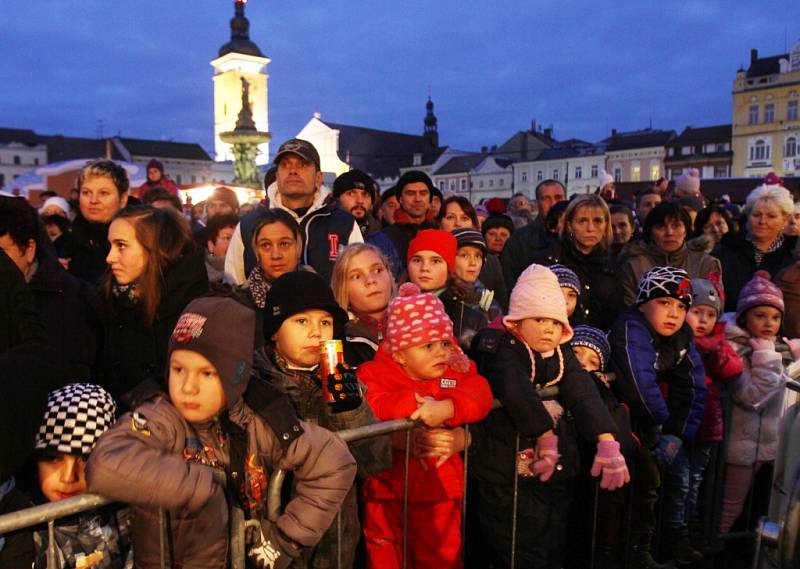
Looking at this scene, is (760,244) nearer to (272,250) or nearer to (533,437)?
(533,437)

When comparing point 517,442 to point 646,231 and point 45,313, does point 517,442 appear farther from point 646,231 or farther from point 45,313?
point 646,231

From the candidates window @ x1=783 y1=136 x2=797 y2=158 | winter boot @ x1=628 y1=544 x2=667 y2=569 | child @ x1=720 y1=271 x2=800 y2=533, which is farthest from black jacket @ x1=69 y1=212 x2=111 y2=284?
window @ x1=783 y1=136 x2=797 y2=158

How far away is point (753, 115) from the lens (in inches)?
2566

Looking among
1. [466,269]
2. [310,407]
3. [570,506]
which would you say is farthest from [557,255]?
[310,407]

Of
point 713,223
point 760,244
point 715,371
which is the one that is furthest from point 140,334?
point 713,223

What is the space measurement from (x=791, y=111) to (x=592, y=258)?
233 ft

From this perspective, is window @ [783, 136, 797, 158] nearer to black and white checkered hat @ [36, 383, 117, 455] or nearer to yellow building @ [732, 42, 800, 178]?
yellow building @ [732, 42, 800, 178]

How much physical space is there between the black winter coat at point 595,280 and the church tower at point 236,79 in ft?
280

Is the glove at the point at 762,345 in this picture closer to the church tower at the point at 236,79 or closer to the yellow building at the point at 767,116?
the yellow building at the point at 767,116

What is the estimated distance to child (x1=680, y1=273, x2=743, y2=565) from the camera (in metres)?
4.11

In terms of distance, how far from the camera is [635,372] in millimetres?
3771

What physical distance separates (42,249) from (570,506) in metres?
3.43

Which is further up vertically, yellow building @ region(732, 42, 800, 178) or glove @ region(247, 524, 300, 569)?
yellow building @ region(732, 42, 800, 178)

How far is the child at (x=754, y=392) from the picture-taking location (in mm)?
4391
